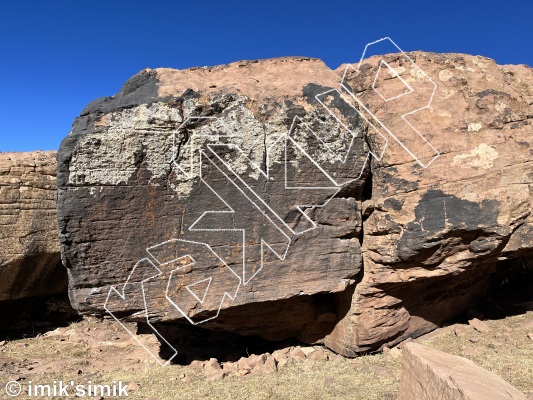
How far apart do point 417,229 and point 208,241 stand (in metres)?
2.19

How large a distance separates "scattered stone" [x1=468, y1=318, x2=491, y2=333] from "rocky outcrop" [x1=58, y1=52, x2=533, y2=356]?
921 millimetres

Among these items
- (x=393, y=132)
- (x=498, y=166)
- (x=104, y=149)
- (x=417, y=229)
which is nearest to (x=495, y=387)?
(x=417, y=229)

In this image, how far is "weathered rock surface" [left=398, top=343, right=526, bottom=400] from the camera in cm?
287

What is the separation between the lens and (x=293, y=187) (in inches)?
189

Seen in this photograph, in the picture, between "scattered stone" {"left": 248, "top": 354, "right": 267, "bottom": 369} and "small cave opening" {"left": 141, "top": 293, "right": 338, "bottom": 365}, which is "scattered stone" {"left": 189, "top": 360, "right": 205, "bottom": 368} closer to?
"small cave opening" {"left": 141, "top": 293, "right": 338, "bottom": 365}

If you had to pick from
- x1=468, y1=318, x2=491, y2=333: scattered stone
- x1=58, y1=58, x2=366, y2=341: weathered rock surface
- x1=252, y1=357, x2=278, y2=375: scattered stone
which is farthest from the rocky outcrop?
x1=468, y1=318, x2=491, y2=333: scattered stone

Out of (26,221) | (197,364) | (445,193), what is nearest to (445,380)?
(445,193)

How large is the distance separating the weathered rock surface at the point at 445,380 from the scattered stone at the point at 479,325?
239cm

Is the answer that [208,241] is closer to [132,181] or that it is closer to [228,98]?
[132,181]

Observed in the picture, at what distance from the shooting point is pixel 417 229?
4.70m

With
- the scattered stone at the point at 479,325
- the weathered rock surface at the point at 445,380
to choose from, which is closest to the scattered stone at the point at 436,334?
the scattered stone at the point at 479,325

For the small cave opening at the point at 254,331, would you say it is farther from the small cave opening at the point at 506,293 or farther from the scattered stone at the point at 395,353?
the small cave opening at the point at 506,293

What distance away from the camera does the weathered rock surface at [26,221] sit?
660 cm

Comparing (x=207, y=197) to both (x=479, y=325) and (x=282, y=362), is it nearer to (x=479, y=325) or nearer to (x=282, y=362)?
(x=282, y=362)
